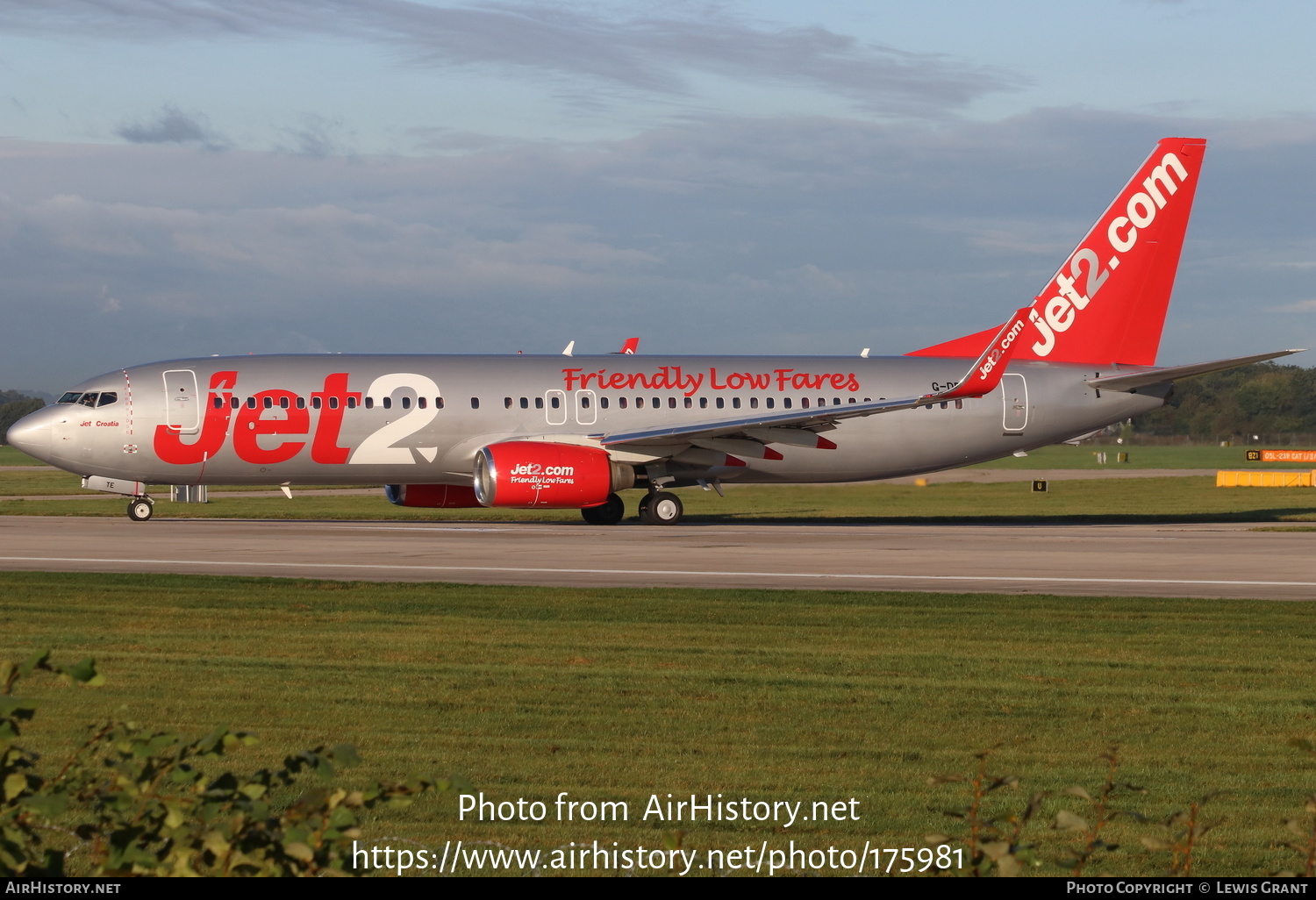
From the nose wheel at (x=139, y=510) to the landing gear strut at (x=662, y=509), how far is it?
12119 millimetres

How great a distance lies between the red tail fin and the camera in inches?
1439

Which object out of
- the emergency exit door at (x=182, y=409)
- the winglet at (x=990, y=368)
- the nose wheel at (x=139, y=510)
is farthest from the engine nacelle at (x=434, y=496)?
the winglet at (x=990, y=368)

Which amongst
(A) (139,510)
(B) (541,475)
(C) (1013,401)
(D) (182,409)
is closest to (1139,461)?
(C) (1013,401)

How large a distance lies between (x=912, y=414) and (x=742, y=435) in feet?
16.7

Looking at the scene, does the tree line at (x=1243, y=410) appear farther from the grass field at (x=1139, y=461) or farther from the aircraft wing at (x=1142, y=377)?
the aircraft wing at (x=1142, y=377)

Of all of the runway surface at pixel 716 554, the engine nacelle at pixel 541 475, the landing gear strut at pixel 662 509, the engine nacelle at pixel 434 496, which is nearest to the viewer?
the runway surface at pixel 716 554

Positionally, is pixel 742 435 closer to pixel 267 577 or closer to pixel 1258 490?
pixel 267 577

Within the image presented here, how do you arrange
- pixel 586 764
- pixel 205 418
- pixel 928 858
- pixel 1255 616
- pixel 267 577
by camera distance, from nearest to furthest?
pixel 928 858, pixel 586 764, pixel 1255 616, pixel 267 577, pixel 205 418

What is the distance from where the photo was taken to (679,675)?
11.8m

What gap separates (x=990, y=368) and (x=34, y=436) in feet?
72.5

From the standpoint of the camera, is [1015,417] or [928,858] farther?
[1015,417]

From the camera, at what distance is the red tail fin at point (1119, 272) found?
36.6 metres
